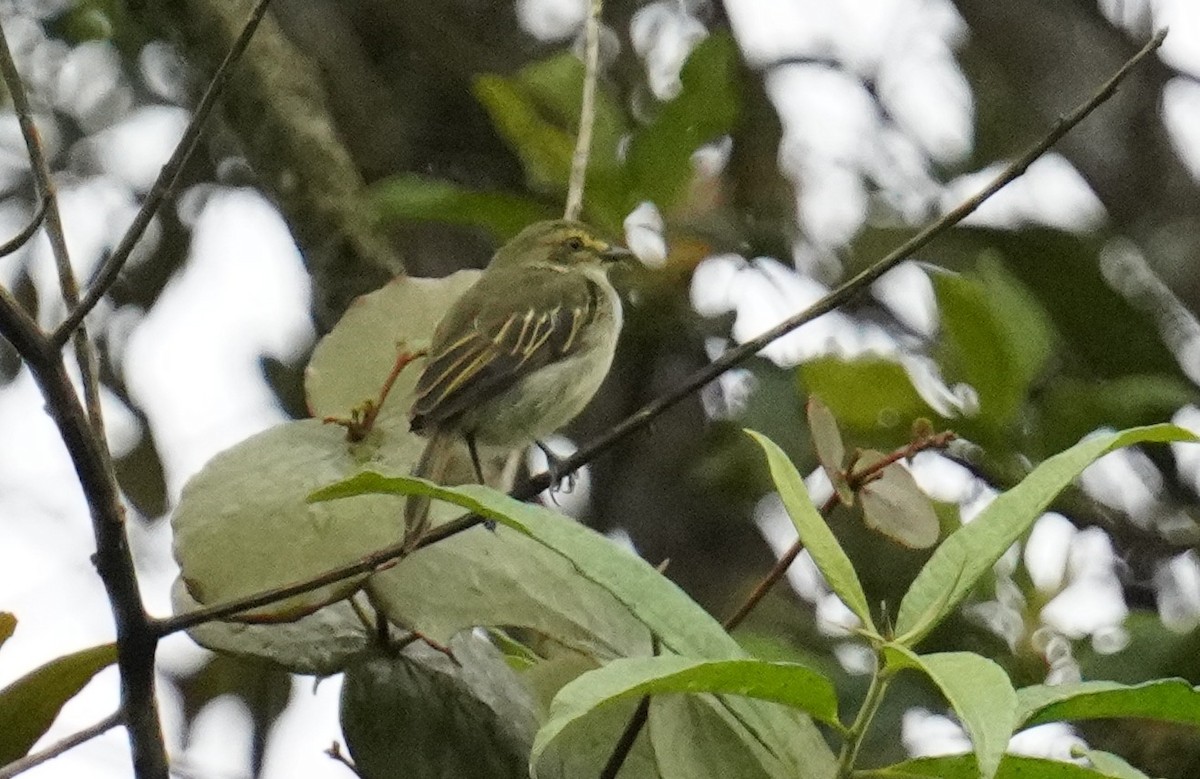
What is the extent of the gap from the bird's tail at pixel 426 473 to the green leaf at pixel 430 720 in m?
0.15

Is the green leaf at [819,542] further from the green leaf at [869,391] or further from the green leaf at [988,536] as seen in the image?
the green leaf at [869,391]

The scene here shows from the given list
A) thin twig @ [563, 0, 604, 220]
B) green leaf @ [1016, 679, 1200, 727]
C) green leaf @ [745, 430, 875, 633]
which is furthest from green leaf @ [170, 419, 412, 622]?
thin twig @ [563, 0, 604, 220]

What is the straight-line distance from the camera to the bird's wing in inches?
134

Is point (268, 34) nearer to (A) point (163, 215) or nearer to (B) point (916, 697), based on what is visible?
(A) point (163, 215)

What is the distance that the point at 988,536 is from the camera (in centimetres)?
159

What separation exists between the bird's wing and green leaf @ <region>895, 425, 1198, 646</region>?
5.51 ft

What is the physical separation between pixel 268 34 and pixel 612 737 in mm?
2838

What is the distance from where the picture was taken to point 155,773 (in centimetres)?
164

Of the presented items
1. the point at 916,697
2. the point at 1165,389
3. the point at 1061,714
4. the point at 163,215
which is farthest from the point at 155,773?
the point at 163,215

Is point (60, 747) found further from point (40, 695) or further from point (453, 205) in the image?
point (453, 205)

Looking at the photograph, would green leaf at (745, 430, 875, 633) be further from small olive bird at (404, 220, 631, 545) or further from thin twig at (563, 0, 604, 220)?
small olive bird at (404, 220, 631, 545)

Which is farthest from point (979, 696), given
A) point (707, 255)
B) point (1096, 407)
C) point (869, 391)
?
point (707, 255)

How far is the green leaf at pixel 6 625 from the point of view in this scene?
185cm

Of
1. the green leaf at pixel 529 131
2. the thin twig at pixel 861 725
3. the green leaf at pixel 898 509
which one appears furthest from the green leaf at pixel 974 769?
the green leaf at pixel 529 131
